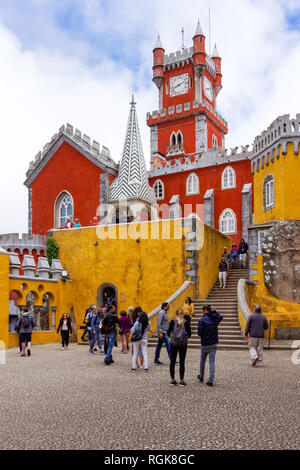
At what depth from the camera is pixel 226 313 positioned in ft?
54.4

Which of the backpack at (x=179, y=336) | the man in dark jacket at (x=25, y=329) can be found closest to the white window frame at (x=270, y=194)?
the man in dark jacket at (x=25, y=329)

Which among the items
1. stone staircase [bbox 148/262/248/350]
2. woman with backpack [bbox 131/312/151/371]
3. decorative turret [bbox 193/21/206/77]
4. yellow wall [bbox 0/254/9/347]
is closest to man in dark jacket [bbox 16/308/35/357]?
yellow wall [bbox 0/254/9/347]

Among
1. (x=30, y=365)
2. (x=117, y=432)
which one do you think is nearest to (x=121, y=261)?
(x=30, y=365)

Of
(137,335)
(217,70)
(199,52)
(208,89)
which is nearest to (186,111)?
(208,89)

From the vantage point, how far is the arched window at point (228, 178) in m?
29.7

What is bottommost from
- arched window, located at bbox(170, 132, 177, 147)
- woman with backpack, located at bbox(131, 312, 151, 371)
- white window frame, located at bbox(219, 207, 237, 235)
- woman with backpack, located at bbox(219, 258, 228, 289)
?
woman with backpack, located at bbox(131, 312, 151, 371)

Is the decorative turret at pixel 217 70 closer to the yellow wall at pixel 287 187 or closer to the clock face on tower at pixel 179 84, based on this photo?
the clock face on tower at pixel 179 84

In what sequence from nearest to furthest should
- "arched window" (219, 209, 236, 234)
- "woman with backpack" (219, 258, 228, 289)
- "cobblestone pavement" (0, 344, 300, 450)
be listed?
"cobblestone pavement" (0, 344, 300, 450)
"woman with backpack" (219, 258, 228, 289)
"arched window" (219, 209, 236, 234)

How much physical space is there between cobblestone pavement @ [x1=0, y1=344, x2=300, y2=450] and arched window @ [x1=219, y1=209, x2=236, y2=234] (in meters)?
19.0

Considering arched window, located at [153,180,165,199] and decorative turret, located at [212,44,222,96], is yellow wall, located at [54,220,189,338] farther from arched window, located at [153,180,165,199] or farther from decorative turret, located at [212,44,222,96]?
decorative turret, located at [212,44,222,96]

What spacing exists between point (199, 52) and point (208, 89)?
3507mm

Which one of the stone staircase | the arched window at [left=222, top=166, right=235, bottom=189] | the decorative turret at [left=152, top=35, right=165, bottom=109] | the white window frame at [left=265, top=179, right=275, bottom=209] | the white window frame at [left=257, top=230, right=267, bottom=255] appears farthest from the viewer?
the decorative turret at [left=152, top=35, right=165, bottom=109]

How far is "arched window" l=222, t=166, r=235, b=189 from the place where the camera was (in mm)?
29672

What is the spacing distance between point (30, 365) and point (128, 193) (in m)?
16.1
